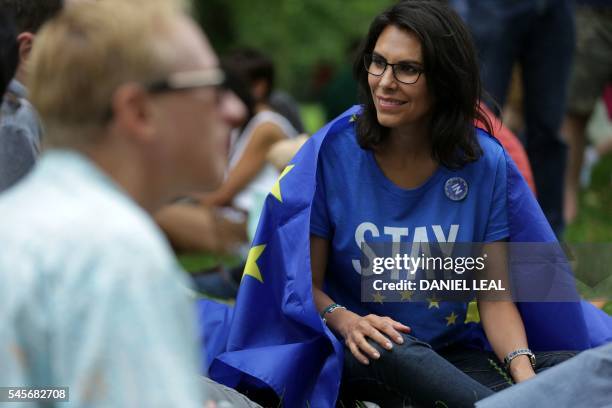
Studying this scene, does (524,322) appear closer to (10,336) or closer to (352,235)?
(352,235)

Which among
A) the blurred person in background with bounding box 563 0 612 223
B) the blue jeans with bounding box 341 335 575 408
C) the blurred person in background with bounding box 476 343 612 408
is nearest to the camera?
the blurred person in background with bounding box 476 343 612 408

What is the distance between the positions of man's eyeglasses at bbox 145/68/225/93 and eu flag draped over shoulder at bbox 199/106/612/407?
1.70 m

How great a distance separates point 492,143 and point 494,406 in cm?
104

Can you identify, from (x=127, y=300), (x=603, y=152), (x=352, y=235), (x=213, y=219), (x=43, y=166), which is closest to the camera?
(x=127, y=300)

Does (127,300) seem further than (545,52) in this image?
No

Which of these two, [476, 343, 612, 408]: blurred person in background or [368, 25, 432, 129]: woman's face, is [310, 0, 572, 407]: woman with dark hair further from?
[476, 343, 612, 408]: blurred person in background

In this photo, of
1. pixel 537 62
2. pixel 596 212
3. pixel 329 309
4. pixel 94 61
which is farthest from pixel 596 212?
pixel 94 61

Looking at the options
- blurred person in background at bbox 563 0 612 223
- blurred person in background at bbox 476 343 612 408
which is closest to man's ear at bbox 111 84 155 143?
blurred person in background at bbox 476 343 612 408

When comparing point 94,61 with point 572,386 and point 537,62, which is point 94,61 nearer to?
point 572,386

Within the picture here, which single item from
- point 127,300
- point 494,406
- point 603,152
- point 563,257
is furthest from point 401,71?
point 603,152

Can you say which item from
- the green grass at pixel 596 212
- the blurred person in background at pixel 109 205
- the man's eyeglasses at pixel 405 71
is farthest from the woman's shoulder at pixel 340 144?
the green grass at pixel 596 212

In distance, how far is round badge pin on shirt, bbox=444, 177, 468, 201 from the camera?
3.38 metres

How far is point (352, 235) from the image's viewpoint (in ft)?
11.1

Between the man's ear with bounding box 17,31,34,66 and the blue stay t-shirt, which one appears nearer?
the man's ear with bounding box 17,31,34,66
